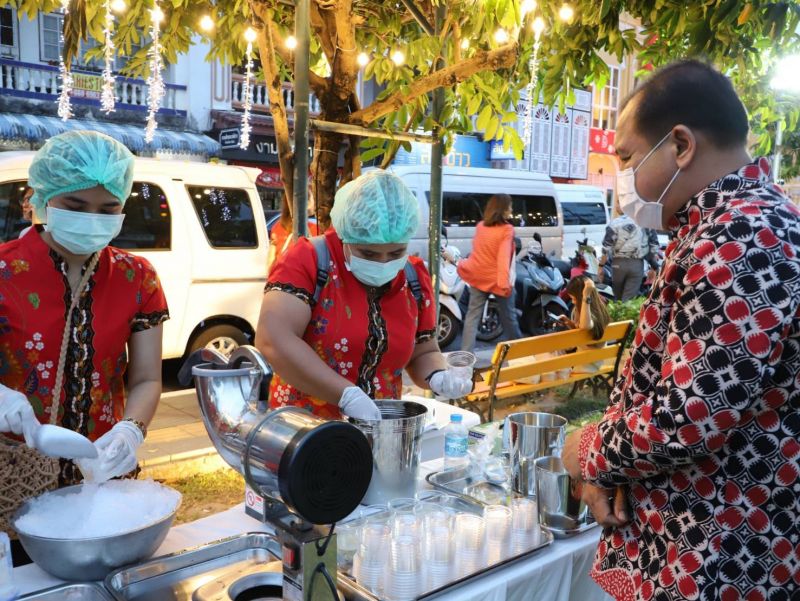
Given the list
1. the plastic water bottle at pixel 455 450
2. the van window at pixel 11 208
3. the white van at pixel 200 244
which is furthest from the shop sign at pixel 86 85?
the plastic water bottle at pixel 455 450

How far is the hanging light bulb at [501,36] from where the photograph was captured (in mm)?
3280

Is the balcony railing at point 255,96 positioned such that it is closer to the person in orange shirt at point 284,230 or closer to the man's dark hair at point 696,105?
the person in orange shirt at point 284,230

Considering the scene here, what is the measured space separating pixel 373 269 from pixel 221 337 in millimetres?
4121

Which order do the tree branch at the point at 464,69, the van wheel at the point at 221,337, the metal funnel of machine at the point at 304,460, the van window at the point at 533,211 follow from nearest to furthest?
the metal funnel of machine at the point at 304,460, the tree branch at the point at 464,69, the van wheel at the point at 221,337, the van window at the point at 533,211

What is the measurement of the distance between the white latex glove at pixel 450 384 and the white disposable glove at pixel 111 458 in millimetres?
957

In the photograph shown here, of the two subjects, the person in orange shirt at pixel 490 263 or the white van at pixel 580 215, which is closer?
the person in orange shirt at pixel 490 263

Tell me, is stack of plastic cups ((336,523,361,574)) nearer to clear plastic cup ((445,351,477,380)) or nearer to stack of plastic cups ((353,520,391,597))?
stack of plastic cups ((353,520,391,597))

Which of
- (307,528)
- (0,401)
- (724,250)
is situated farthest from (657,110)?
(0,401)

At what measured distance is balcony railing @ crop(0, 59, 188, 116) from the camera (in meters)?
12.0

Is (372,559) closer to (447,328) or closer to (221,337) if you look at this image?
(221,337)

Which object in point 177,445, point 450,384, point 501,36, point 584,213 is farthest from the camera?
point 584,213

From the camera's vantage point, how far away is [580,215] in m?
15.4

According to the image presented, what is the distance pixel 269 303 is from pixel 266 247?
4.27 m

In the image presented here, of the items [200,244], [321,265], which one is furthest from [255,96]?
[321,265]
